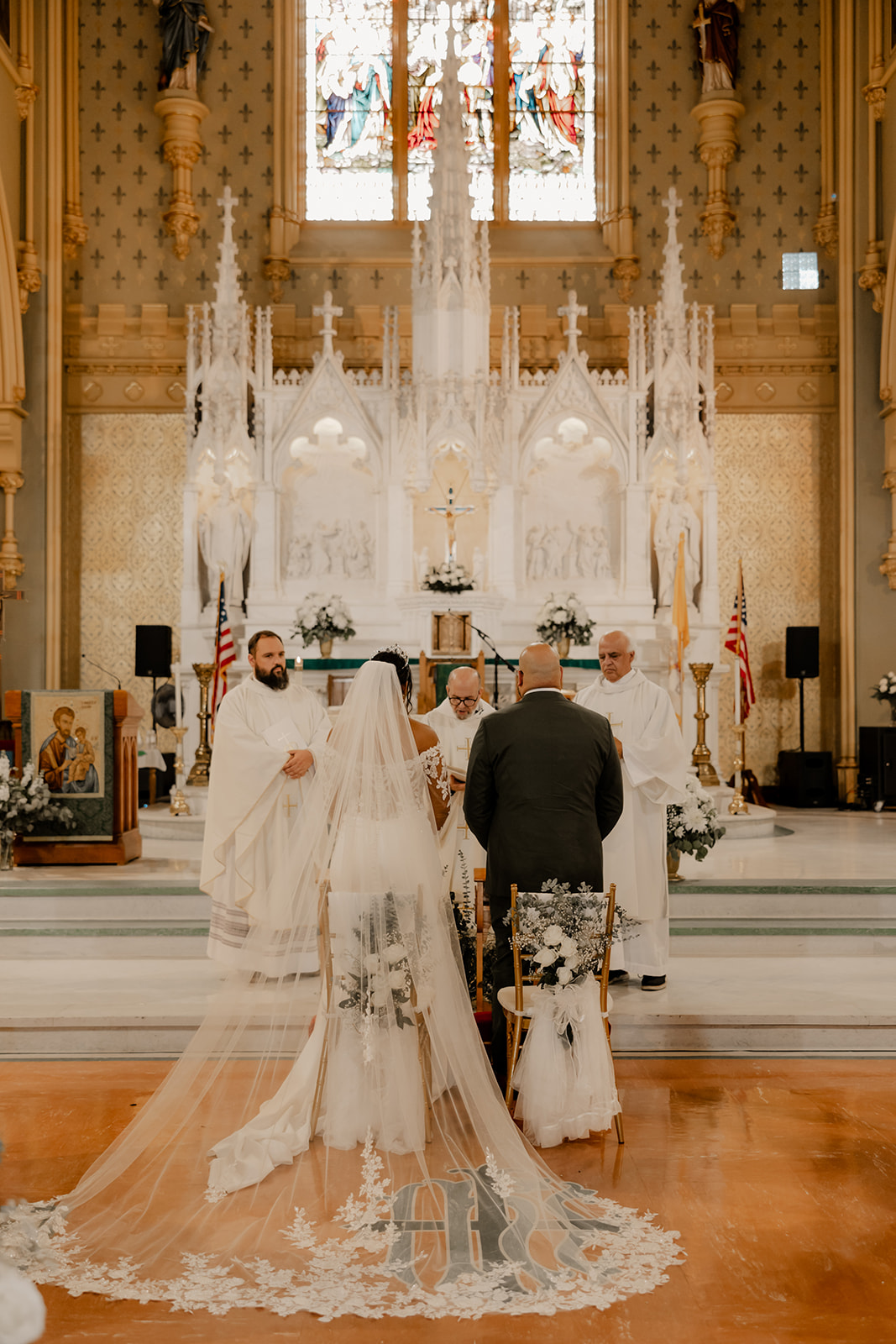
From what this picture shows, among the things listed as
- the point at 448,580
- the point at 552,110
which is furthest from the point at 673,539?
the point at 552,110

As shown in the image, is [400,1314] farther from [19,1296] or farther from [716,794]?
[716,794]

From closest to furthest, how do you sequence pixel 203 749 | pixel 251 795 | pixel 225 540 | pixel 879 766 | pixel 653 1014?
pixel 653 1014, pixel 251 795, pixel 203 749, pixel 879 766, pixel 225 540

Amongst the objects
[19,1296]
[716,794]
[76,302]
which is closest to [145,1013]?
[19,1296]

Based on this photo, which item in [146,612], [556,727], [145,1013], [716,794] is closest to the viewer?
[556,727]

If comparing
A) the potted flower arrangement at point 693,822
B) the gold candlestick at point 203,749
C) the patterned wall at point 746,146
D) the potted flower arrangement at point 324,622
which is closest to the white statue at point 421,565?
the potted flower arrangement at point 324,622

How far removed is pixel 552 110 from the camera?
1584cm

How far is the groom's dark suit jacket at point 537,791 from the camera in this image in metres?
4.60

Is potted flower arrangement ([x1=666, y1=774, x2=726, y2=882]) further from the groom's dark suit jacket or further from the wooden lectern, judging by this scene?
the wooden lectern

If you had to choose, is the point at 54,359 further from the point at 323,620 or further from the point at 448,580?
the point at 448,580

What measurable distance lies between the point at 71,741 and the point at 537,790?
5.07 metres

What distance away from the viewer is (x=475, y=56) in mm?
15898

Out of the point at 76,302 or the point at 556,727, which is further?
the point at 76,302

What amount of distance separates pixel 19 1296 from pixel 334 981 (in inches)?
107

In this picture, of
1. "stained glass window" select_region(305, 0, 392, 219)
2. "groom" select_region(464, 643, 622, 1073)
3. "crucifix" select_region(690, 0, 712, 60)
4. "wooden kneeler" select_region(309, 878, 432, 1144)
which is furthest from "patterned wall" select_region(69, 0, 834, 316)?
"wooden kneeler" select_region(309, 878, 432, 1144)
